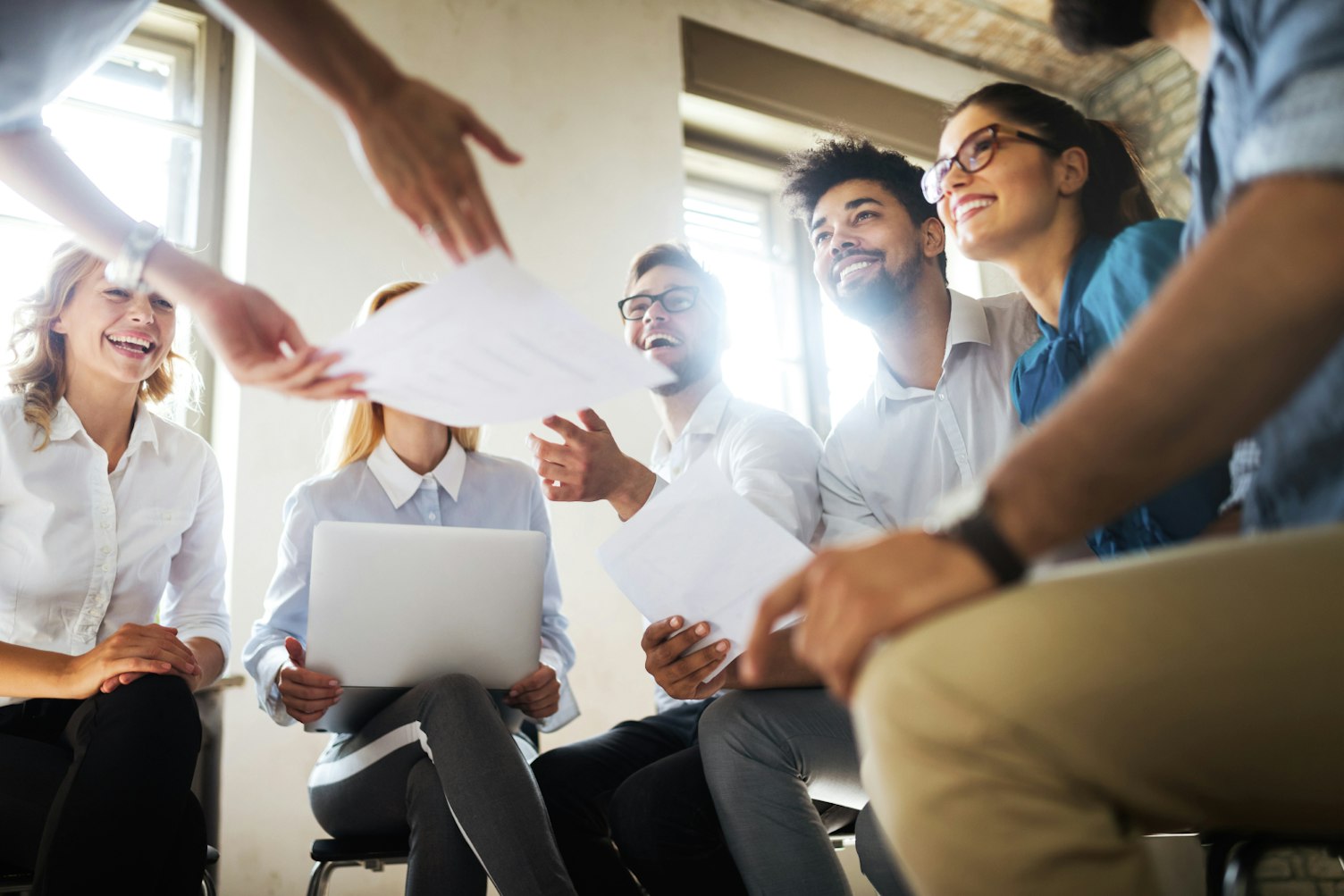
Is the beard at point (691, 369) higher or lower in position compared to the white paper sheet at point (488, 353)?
higher

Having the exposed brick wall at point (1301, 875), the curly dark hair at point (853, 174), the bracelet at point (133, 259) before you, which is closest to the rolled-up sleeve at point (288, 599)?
the bracelet at point (133, 259)

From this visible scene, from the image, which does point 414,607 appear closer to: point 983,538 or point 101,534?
point 101,534

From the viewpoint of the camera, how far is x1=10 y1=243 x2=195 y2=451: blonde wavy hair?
1.69 meters

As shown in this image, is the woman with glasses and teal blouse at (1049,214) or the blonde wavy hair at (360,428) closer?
the woman with glasses and teal blouse at (1049,214)

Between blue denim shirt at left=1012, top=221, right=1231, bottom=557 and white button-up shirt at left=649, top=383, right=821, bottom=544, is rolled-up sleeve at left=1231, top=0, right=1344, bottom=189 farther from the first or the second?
white button-up shirt at left=649, top=383, right=821, bottom=544

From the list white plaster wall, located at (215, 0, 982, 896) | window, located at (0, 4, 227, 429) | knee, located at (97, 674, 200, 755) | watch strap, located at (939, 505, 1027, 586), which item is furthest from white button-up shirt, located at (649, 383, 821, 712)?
window, located at (0, 4, 227, 429)

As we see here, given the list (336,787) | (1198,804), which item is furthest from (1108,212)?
(336,787)

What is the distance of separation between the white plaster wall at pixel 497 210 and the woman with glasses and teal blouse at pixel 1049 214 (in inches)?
67.8

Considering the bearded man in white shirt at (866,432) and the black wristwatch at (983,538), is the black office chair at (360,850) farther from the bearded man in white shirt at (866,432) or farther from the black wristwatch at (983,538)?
the black wristwatch at (983,538)

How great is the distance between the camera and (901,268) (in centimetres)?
193

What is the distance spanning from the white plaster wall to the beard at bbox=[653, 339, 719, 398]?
1.03 m

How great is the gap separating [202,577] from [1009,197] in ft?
4.91

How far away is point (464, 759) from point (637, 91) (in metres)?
3.07

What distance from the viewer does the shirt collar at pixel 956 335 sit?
1700 millimetres
